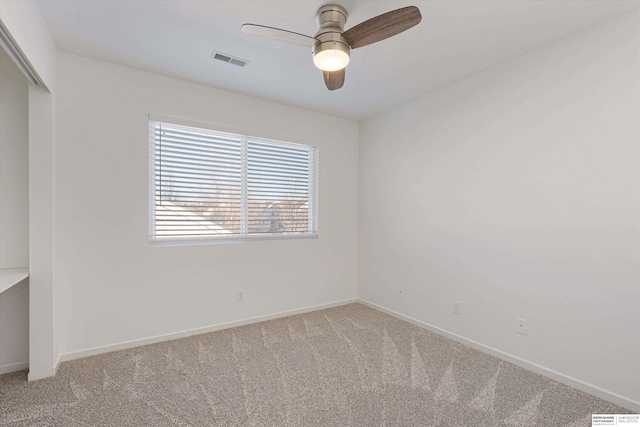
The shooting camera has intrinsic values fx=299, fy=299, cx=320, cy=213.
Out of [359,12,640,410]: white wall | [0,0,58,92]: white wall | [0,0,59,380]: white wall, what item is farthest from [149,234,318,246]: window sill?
[359,12,640,410]: white wall

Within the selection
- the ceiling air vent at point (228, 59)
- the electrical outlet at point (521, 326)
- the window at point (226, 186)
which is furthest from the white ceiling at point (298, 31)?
the electrical outlet at point (521, 326)

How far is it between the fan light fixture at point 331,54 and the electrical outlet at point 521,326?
97.2 inches

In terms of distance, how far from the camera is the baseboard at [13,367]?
231 cm

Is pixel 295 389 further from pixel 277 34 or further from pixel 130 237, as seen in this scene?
pixel 277 34

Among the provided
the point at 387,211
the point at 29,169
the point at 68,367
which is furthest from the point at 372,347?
the point at 29,169

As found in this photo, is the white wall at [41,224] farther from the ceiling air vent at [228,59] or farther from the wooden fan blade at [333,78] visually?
the wooden fan blade at [333,78]

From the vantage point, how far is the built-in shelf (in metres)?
1.87

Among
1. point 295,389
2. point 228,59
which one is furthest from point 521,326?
point 228,59

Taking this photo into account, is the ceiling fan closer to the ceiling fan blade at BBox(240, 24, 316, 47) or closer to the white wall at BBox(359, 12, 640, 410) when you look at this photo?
the ceiling fan blade at BBox(240, 24, 316, 47)

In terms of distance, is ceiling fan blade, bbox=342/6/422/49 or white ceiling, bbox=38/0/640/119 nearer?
ceiling fan blade, bbox=342/6/422/49

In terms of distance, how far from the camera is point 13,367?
2346 millimetres

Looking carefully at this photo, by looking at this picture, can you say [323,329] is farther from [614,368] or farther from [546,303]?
[614,368]

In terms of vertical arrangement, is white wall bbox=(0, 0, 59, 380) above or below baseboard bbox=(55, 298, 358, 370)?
above

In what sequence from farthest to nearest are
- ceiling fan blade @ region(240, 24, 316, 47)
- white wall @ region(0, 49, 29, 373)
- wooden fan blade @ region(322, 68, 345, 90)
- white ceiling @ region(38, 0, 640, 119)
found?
white wall @ region(0, 49, 29, 373), wooden fan blade @ region(322, 68, 345, 90), white ceiling @ region(38, 0, 640, 119), ceiling fan blade @ region(240, 24, 316, 47)
